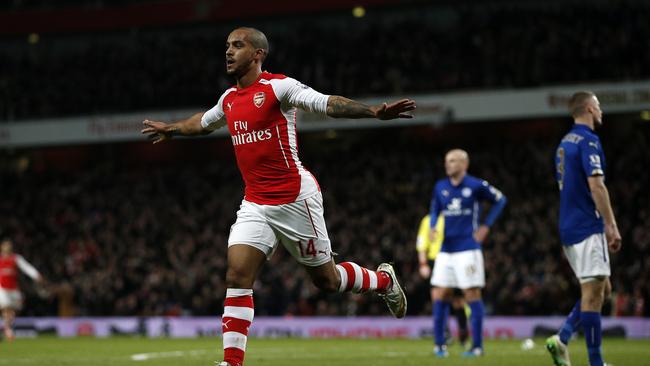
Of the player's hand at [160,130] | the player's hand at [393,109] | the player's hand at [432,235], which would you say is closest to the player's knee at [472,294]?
the player's hand at [432,235]

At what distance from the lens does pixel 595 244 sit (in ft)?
26.7

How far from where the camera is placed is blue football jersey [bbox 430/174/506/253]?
40.6 ft

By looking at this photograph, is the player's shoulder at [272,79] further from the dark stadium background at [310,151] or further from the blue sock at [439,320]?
the dark stadium background at [310,151]

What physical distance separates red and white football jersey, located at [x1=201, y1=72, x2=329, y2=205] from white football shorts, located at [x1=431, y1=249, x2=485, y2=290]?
504 cm

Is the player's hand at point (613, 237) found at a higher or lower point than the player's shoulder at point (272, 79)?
lower

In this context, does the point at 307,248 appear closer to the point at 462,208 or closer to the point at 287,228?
the point at 287,228

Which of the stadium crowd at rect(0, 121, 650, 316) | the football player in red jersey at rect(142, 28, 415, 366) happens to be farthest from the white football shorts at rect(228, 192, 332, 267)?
the stadium crowd at rect(0, 121, 650, 316)

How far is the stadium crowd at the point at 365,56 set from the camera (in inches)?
1037

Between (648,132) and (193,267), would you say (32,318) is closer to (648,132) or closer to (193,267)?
(193,267)

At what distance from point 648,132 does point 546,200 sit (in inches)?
222

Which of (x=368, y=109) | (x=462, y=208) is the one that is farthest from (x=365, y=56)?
(x=368, y=109)

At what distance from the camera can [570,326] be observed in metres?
8.71

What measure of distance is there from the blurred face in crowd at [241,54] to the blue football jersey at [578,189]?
2.85m

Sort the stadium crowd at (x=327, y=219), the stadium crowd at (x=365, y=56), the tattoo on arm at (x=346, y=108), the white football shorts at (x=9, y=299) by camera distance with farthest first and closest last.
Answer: the stadium crowd at (x=365, y=56), the stadium crowd at (x=327, y=219), the white football shorts at (x=9, y=299), the tattoo on arm at (x=346, y=108)
